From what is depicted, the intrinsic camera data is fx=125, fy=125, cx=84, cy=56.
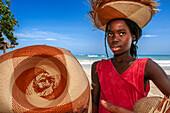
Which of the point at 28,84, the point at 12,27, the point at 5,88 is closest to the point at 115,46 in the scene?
the point at 28,84

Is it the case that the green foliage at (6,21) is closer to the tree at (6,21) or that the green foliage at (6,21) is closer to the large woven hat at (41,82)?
the tree at (6,21)

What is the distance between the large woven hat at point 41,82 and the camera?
30.6 inches

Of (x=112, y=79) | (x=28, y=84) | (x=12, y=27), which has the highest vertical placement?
(x=12, y=27)

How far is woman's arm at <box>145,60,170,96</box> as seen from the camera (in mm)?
1056

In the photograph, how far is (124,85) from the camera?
1.26 metres

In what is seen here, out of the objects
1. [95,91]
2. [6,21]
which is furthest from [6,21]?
[95,91]

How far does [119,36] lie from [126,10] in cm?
25

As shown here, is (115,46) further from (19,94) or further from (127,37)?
(19,94)

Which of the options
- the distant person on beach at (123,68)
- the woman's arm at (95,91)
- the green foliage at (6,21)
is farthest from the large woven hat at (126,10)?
the green foliage at (6,21)

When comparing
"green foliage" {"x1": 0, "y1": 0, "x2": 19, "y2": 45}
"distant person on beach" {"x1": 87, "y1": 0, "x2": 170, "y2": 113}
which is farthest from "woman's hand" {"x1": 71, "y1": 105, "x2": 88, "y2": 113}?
"green foliage" {"x1": 0, "y1": 0, "x2": 19, "y2": 45}

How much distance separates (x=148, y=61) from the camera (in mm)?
1180

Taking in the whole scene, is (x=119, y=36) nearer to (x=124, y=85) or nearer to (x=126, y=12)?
(x=126, y=12)

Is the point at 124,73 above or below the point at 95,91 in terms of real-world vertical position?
above

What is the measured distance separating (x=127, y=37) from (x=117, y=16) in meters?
0.23
